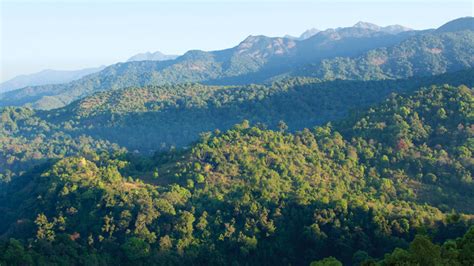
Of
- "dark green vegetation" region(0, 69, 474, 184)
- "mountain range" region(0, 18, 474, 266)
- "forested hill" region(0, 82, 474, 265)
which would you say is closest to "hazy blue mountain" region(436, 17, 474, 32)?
"dark green vegetation" region(0, 69, 474, 184)

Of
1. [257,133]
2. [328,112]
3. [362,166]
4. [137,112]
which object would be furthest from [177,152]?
[137,112]

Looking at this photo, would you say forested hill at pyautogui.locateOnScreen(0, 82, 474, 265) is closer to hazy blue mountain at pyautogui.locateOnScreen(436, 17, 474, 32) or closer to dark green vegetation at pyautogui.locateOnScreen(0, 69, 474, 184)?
dark green vegetation at pyautogui.locateOnScreen(0, 69, 474, 184)

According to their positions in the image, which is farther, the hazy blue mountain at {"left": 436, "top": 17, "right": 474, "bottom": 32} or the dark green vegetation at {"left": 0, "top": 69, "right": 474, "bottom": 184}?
the hazy blue mountain at {"left": 436, "top": 17, "right": 474, "bottom": 32}

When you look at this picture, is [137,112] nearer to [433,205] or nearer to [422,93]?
[422,93]

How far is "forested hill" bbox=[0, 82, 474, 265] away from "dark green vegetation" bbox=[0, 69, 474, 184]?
35773 mm

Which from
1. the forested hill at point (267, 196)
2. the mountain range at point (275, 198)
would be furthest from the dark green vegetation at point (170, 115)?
the forested hill at point (267, 196)

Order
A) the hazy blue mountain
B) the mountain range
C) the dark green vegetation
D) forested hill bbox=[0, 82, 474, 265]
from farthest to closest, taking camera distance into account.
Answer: the hazy blue mountain
the dark green vegetation
forested hill bbox=[0, 82, 474, 265]
the mountain range

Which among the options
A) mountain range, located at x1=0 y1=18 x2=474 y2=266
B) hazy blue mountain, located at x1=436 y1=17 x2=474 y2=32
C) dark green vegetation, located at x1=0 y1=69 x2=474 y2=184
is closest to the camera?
mountain range, located at x1=0 y1=18 x2=474 y2=266

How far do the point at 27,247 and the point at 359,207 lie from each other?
27.1 meters

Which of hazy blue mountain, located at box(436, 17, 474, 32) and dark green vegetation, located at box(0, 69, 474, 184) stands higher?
hazy blue mountain, located at box(436, 17, 474, 32)

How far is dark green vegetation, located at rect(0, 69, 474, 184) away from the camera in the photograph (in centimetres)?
→ 10412

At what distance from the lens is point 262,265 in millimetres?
41812

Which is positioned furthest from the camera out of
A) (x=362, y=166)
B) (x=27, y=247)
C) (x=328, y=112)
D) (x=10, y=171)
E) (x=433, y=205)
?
(x=328, y=112)

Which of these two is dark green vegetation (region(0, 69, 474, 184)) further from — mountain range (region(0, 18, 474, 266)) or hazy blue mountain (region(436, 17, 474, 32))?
hazy blue mountain (region(436, 17, 474, 32))
